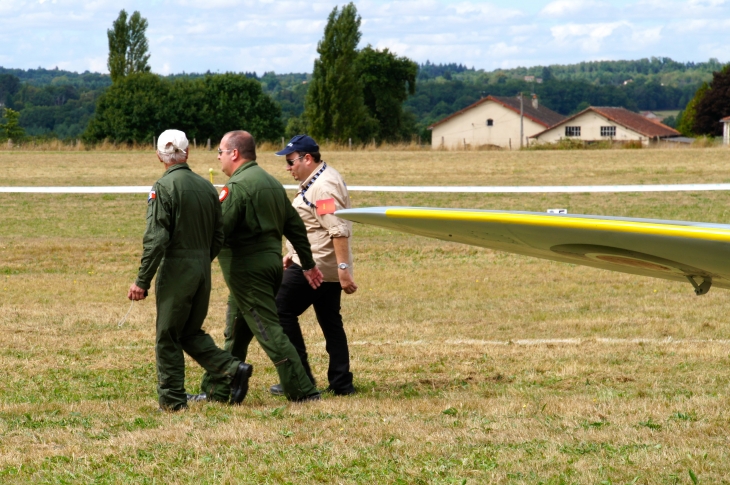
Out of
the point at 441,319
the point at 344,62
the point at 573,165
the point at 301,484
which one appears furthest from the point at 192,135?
the point at 301,484

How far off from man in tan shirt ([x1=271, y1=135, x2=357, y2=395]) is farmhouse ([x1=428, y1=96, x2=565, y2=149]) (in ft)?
305

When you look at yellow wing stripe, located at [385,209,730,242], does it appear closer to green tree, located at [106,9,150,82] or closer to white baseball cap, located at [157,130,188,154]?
white baseball cap, located at [157,130,188,154]

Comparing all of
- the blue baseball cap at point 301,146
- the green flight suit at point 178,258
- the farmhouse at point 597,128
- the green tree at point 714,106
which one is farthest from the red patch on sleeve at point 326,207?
the farmhouse at point 597,128

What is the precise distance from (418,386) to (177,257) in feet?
6.87

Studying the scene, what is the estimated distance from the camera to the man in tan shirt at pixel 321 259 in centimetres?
589

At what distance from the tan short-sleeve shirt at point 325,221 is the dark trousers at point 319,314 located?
13 cm

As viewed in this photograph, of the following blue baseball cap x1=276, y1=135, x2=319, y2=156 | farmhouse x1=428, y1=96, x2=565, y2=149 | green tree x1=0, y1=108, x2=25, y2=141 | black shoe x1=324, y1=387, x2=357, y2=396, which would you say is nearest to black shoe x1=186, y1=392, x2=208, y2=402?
black shoe x1=324, y1=387, x2=357, y2=396

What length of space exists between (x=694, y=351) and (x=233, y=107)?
7580cm

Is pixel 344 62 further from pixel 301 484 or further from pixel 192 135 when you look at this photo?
pixel 301 484

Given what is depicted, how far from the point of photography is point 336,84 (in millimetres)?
64750

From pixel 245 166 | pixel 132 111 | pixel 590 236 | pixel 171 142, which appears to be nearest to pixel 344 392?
pixel 245 166

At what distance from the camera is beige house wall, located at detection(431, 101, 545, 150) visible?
98875 mm

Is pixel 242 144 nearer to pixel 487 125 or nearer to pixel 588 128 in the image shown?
pixel 487 125

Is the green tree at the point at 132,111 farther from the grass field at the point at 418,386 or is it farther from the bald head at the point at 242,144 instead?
the bald head at the point at 242,144
